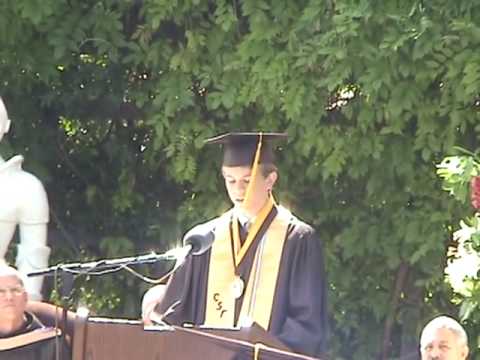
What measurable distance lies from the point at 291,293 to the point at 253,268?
19 cm

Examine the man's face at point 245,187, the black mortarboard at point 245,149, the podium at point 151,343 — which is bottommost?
the podium at point 151,343

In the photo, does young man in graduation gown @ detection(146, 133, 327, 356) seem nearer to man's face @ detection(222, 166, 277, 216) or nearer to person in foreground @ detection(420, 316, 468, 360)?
man's face @ detection(222, 166, 277, 216)

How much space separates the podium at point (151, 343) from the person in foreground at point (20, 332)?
14 cm

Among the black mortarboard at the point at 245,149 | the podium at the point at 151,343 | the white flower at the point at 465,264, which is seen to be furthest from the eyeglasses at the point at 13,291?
the white flower at the point at 465,264

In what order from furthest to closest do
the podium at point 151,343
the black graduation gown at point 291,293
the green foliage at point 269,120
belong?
1. the green foliage at point 269,120
2. the black graduation gown at point 291,293
3. the podium at point 151,343

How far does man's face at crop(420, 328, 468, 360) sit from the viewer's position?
582 centimetres

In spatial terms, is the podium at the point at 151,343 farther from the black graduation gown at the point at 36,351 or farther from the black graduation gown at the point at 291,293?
the black graduation gown at the point at 291,293

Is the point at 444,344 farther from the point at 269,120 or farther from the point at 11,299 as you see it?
the point at 269,120

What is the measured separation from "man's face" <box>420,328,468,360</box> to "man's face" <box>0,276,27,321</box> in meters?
1.57

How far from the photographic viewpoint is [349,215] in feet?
26.6

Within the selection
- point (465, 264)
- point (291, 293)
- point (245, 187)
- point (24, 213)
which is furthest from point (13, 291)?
point (465, 264)

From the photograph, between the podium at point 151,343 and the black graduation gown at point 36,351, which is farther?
the black graduation gown at point 36,351

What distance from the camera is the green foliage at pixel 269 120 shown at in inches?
288

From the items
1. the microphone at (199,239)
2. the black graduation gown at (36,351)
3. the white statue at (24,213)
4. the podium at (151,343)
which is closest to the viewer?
the podium at (151,343)
